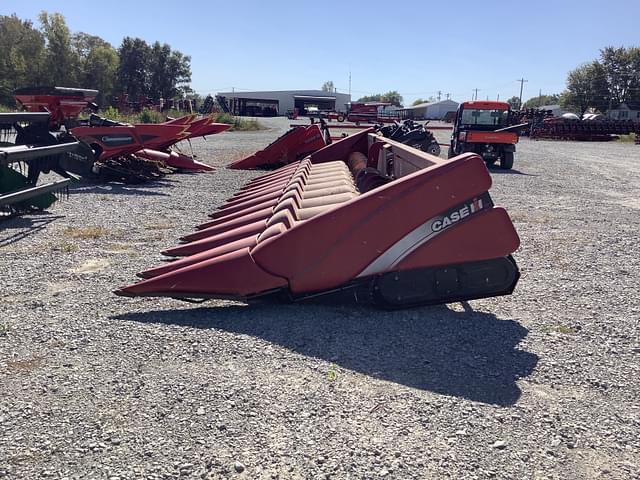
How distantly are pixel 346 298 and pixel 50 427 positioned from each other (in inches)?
86.9

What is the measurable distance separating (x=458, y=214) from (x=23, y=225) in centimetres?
550

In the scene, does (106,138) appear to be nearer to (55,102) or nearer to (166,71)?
(55,102)

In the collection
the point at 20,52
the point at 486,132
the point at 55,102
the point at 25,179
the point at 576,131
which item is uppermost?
the point at 20,52

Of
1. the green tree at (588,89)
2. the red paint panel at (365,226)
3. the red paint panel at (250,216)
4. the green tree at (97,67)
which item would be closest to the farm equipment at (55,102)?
the red paint panel at (250,216)

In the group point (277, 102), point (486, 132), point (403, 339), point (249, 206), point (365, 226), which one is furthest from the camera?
point (277, 102)

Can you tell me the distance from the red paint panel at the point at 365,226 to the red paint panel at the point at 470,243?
0.17 meters

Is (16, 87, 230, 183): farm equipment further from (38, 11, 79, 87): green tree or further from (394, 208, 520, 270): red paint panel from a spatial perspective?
(38, 11, 79, 87): green tree

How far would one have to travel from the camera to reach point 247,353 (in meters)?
3.26

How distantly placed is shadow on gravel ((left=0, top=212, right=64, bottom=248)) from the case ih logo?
458 centimetres

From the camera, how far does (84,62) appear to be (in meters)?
63.9

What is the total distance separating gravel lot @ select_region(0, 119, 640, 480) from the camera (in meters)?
2.30

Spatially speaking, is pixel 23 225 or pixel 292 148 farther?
pixel 292 148

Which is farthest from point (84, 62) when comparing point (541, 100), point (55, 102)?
point (541, 100)

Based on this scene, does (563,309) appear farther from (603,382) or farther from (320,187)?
(320,187)
